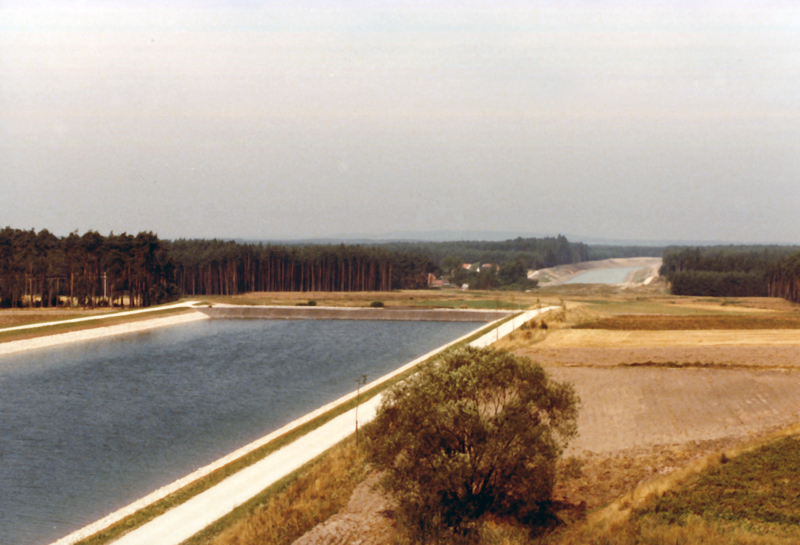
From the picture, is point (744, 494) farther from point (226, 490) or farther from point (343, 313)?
point (343, 313)

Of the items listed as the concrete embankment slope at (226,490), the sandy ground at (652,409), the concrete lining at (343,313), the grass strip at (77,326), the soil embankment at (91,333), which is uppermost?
the sandy ground at (652,409)

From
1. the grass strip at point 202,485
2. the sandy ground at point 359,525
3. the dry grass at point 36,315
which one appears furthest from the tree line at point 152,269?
the sandy ground at point 359,525

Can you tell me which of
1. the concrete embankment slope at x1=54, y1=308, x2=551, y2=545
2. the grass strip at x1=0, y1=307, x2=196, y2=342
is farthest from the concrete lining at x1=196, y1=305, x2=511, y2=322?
the concrete embankment slope at x1=54, y1=308, x2=551, y2=545

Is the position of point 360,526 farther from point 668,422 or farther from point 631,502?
point 668,422

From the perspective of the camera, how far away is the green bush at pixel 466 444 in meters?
14.9

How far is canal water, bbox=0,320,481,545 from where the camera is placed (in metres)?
20.8

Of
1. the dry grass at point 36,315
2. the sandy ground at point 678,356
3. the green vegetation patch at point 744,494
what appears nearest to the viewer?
the green vegetation patch at point 744,494

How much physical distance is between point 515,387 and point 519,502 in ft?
8.89

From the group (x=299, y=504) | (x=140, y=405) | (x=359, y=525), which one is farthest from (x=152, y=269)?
(x=359, y=525)

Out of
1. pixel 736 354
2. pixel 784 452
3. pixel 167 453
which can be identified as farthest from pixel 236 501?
pixel 736 354

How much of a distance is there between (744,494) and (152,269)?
264 feet

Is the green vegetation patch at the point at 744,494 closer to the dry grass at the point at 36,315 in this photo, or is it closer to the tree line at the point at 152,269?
the dry grass at the point at 36,315

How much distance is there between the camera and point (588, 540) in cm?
1345

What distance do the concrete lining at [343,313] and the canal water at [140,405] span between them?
59.3 feet
